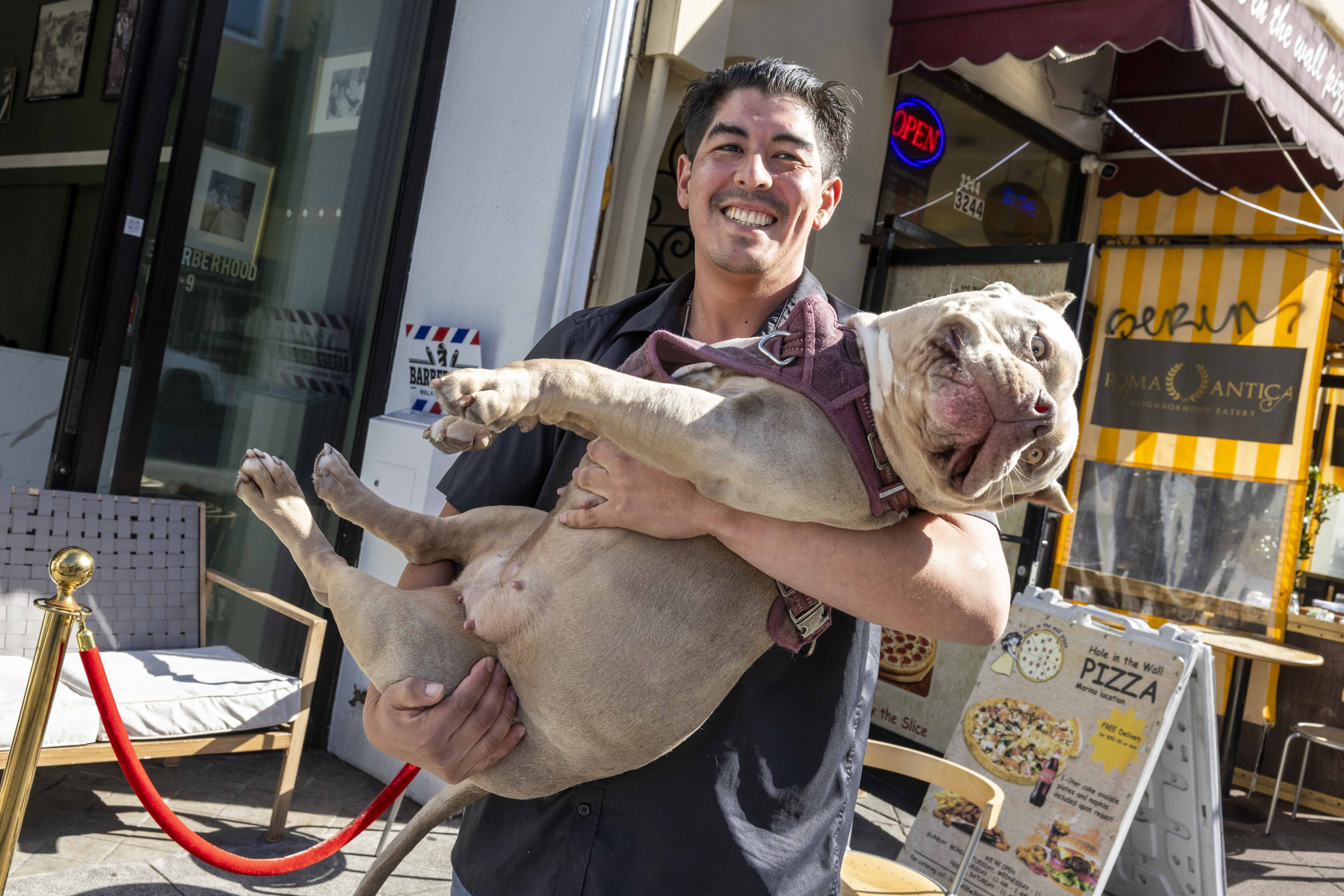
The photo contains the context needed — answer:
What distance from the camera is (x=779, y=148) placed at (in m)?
1.77

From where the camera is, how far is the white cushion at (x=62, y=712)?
9.86 ft

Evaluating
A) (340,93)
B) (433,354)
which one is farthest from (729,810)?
(340,93)

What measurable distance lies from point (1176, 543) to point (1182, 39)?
3.64 meters

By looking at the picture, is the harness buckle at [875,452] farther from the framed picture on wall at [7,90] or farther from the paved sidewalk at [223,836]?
the framed picture on wall at [7,90]

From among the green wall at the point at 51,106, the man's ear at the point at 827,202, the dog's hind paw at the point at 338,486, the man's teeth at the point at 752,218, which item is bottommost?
the dog's hind paw at the point at 338,486

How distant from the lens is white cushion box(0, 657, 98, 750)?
301cm

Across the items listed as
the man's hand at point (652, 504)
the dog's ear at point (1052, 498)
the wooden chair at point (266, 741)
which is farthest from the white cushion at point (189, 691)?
the dog's ear at point (1052, 498)

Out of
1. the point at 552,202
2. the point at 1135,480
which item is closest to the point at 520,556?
the point at 552,202

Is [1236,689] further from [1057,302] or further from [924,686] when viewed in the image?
[1057,302]

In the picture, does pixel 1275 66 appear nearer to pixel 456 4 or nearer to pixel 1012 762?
pixel 1012 762

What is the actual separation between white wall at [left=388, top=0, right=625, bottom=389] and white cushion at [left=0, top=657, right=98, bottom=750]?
5.99ft

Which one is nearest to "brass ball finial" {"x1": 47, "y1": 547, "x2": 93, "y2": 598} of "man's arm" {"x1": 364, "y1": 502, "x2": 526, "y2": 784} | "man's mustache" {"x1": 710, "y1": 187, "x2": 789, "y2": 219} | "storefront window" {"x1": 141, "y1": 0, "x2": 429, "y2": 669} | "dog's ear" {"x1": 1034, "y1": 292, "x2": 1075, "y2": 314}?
"man's arm" {"x1": 364, "y1": 502, "x2": 526, "y2": 784}

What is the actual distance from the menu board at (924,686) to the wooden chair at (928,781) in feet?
7.32

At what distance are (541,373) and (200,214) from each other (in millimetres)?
3402
